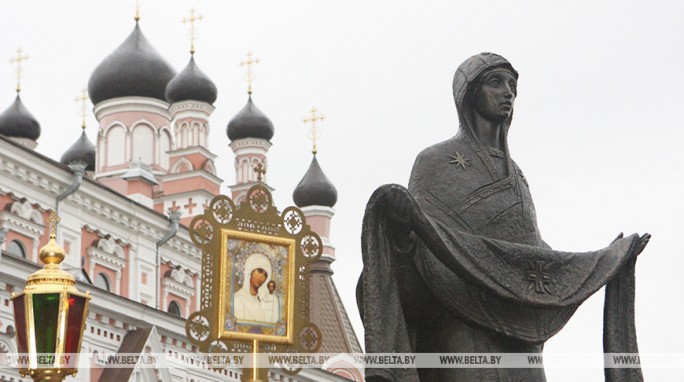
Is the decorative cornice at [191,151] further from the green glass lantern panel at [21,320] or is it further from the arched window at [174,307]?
the green glass lantern panel at [21,320]

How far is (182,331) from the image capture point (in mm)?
28031

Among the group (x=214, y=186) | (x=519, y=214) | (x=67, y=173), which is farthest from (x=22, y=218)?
(x=519, y=214)

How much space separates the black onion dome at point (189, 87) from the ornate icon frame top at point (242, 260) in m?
14.6

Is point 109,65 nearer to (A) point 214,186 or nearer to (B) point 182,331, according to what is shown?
A: (A) point 214,186

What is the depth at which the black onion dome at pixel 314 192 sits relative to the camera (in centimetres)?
4684

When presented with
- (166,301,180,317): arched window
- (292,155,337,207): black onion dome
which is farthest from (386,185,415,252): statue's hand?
(292,155,337,207): black onion dome

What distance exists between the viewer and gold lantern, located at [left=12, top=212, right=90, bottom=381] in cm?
937

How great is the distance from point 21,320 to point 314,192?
3694cm

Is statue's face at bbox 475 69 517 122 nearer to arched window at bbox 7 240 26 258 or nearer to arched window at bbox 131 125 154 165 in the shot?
arched window at bbox 7 240 26 258

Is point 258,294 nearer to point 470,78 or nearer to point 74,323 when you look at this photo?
point 74,323

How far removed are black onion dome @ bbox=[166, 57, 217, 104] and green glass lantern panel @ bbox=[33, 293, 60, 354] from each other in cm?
2802

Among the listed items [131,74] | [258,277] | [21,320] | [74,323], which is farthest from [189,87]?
[74,323]

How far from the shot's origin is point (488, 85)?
4504 millimetres

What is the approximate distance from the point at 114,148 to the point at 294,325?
1678cm
